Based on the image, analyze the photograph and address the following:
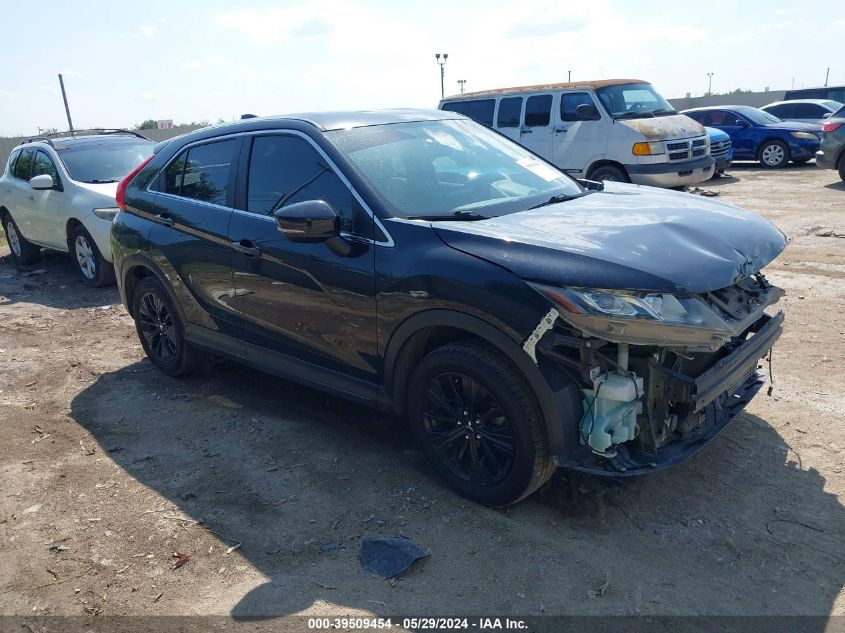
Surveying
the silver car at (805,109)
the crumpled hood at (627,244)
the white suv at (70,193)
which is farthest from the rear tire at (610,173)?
the silver car at (805,109)

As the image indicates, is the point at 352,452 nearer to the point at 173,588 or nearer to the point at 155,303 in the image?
the point at 173,588

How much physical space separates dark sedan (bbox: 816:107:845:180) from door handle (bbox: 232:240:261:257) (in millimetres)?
13044

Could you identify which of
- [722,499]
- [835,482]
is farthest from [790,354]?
[722,499]

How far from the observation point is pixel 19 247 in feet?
35.4

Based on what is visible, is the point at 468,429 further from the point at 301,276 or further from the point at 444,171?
the point at 444,171

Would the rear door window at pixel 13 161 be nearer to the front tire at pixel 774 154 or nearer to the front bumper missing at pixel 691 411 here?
the front bumper missing at pixel 691 411

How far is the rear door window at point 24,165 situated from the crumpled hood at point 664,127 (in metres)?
8.89

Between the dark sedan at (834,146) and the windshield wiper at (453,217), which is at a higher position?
Answer: the windshield wiper at (453,217)

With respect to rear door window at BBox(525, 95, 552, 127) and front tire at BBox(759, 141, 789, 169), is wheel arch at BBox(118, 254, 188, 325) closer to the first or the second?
rear door window at BBox(525, 95, 552, 127)

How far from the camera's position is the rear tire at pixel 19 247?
420 inches

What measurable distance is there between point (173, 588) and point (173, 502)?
2.61 feet

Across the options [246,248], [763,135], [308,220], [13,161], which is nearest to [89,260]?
[13,161]

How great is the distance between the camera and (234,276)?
4.66 metres

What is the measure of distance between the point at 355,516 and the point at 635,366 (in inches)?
63.1
